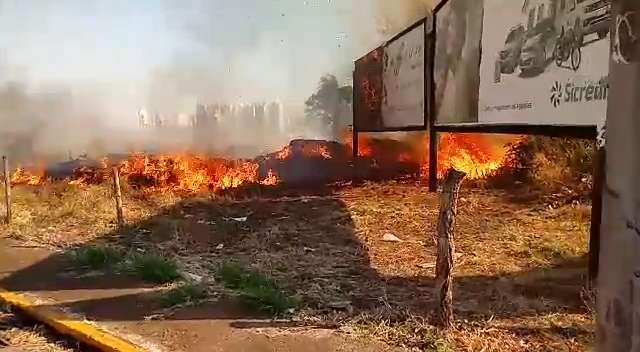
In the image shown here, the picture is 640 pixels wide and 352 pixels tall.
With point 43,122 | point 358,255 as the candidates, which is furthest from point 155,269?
point 43,122

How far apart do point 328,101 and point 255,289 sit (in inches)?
553

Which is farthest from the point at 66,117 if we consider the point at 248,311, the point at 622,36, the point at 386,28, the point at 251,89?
the point at 622,36

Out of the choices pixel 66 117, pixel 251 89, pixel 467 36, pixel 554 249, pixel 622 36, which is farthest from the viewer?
pixel 251 89

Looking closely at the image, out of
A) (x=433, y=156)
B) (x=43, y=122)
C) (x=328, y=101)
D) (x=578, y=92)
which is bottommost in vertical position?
(x=433, y=156)

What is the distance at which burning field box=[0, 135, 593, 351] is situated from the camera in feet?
15.1

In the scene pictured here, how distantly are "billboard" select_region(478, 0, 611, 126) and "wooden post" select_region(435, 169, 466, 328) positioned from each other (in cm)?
97

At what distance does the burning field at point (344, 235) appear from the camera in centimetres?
459

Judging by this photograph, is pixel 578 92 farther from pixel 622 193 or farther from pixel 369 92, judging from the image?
pixel 369 92

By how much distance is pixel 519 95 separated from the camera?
545 cm

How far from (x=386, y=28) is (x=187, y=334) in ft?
46.5

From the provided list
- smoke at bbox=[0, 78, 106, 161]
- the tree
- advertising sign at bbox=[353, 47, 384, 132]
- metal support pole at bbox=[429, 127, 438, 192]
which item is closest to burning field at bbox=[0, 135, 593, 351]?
metal support pole at bbox=[429, 127, 438, 192]

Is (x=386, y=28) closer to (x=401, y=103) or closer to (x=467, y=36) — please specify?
(x=401, y=103)

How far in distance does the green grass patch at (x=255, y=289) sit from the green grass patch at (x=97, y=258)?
1412 mm

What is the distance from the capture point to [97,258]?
22.7 ft
